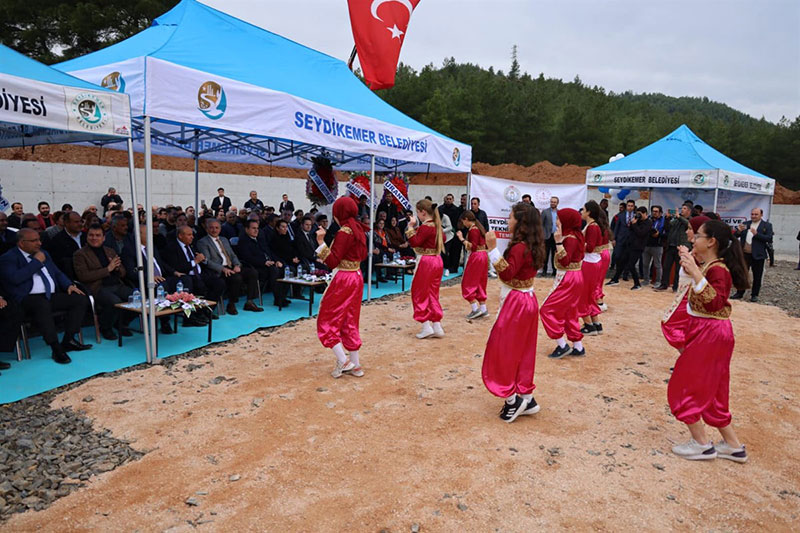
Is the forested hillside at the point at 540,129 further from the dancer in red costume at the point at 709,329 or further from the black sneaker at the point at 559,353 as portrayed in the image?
the dancer in red costume at the point at 709,329

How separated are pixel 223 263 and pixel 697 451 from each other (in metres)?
6.33

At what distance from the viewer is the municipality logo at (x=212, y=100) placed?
5.45m

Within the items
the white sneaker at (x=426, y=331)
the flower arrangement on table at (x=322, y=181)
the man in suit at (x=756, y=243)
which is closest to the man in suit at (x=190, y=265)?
the white sneaker at (x=426, y=331)

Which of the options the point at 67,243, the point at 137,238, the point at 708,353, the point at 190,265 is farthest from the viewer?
the point at 190,265

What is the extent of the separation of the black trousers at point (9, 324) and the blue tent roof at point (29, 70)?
222cm

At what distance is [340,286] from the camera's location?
501 centimetres

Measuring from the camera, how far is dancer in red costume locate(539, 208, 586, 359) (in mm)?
5806

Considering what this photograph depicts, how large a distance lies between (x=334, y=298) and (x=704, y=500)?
11.0 feet

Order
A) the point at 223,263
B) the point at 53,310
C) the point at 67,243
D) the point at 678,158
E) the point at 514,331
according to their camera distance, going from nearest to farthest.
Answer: the point at 514,331
the point at 53,310
the point at 67,243
the point at 223,263
the point at 678,158

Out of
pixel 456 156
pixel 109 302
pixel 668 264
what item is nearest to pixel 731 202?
pixel 668 264

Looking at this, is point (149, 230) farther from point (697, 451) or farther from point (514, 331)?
point (697, 451)

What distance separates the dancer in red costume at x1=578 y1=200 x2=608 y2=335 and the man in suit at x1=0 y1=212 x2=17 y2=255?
281 inches

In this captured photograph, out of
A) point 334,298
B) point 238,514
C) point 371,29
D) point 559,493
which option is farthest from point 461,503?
point 371,29

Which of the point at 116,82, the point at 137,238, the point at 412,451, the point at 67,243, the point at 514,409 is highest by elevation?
the point at 116,82
